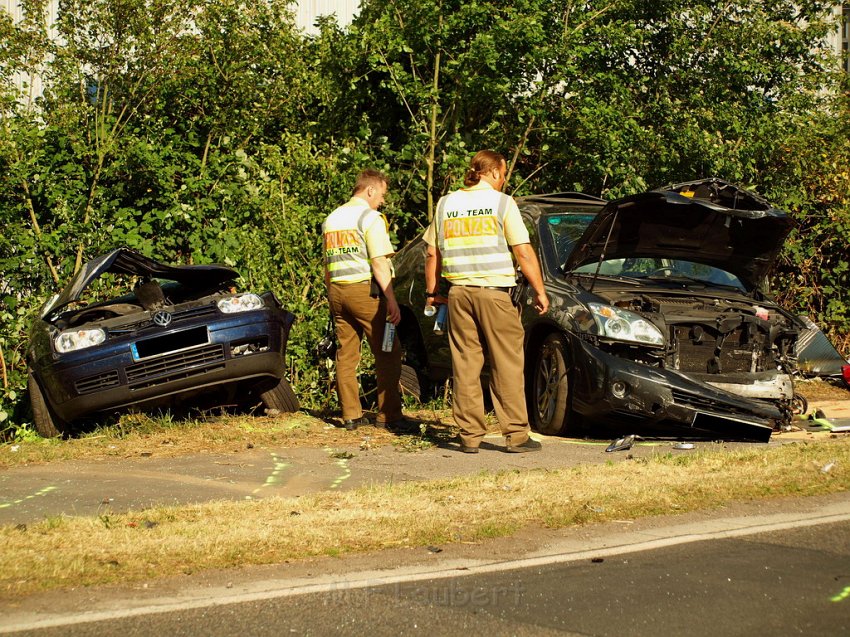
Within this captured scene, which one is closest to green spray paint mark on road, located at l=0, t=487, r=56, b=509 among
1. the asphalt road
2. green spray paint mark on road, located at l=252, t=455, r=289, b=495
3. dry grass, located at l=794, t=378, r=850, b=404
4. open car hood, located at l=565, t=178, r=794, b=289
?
green spray paint mark on road, located at l=252, t=455, r=289, b=495

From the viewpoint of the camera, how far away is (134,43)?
11.9 m

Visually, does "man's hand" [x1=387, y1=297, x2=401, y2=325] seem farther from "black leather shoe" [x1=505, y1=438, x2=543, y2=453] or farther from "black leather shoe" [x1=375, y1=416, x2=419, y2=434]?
"black leather shoe" [x1=505, y1=438, x2=543, y2=453]

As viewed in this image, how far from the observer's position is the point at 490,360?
8.37 meters

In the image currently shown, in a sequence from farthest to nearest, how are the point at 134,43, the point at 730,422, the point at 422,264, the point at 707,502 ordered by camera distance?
the point at 134,43
the point at 422,264
the point at 730,422
the point at 707,502

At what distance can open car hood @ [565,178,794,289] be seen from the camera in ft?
29.4

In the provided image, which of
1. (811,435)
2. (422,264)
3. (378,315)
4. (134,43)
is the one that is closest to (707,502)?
(811,435)

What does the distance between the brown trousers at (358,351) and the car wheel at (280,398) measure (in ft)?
2.27

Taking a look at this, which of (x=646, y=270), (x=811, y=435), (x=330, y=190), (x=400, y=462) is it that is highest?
(x=330, y=190)

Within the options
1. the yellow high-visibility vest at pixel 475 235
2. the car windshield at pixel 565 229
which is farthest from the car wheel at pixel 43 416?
the car windshield at pixel 565 229

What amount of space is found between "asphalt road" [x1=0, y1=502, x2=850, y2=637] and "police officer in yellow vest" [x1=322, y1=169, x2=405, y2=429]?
4226 millimetres

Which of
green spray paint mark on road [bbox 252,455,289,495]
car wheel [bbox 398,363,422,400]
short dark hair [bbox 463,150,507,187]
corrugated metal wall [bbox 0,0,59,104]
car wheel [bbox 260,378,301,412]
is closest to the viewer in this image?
green spray paint mark on road [bbox 252,455,289,495]

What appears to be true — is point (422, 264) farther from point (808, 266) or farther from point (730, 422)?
point (808, 266)

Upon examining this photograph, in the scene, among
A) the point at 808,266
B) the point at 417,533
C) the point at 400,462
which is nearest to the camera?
the point at 417,533

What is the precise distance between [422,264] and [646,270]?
6.68ft
